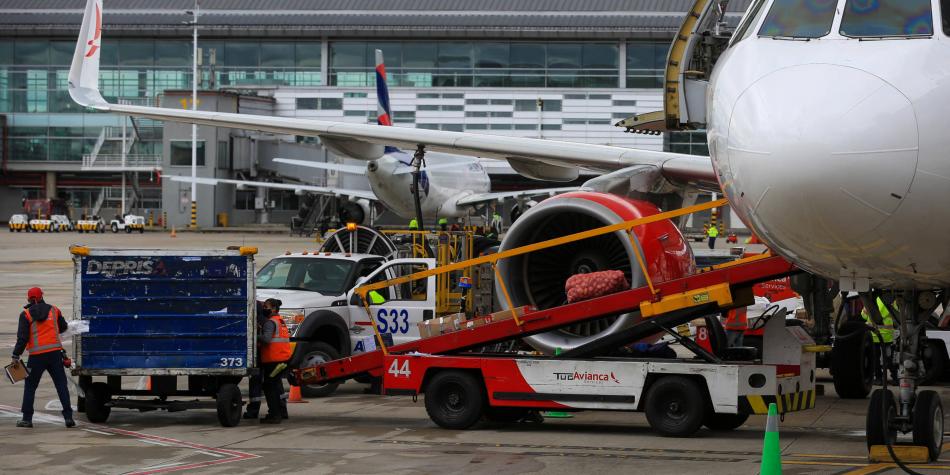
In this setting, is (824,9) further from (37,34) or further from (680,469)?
(37,34)

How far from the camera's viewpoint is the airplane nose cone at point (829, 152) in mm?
7219

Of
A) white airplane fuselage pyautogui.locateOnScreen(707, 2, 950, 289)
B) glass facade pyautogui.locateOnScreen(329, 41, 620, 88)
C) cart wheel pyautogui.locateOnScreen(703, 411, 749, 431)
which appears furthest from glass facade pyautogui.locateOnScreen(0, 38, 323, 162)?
white airplane fuselage pyautogui.locateOnScreen(707, 2, 950, 289)

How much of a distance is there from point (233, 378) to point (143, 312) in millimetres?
1072

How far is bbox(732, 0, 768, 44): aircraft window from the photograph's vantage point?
8.81 m

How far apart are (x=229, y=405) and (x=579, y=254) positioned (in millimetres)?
3764

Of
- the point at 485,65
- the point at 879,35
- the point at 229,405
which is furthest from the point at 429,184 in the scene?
the point at 879,35

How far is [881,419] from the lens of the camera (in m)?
9.52

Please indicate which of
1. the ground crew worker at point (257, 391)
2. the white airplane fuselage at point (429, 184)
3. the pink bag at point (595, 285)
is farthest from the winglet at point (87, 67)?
the white airplane fuselage at point (429, 184)

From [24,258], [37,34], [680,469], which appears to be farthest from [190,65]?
[680,469]

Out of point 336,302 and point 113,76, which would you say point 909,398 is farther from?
point 113,76

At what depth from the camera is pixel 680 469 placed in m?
9.77

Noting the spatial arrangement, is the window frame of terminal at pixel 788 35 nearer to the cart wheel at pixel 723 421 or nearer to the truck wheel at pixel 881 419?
the truck wheel at pixel 881 419

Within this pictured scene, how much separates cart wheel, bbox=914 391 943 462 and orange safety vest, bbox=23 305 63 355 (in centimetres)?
756

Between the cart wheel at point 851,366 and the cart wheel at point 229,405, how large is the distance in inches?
271
